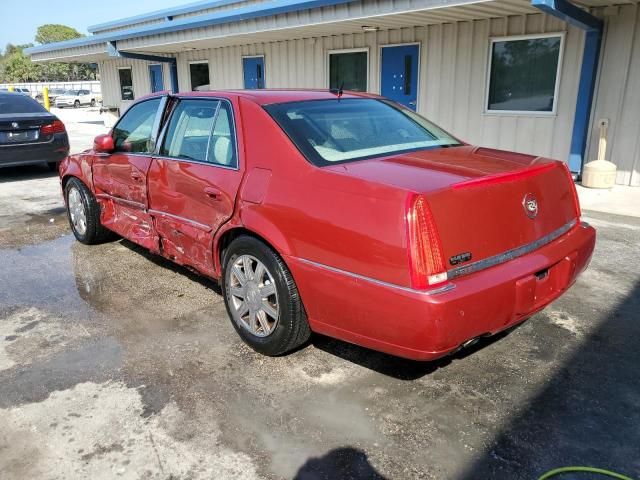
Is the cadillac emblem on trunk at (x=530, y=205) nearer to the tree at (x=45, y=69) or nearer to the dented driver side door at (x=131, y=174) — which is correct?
the dented driver side door at (x=131, y=174)

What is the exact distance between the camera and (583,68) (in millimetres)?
8008

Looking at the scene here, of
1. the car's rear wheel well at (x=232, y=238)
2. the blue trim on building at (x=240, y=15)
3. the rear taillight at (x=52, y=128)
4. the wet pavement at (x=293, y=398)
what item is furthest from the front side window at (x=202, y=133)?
the rear taillight at (x=52, y=128)

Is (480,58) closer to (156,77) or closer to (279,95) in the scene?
(279,95)

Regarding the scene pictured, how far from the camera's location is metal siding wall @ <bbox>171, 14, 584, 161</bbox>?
848 centimetres

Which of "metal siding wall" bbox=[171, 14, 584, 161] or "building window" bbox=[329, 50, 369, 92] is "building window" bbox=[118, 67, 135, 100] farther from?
"building window" bbox=[329, 50, 369, 92]

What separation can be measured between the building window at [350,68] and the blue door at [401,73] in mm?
490

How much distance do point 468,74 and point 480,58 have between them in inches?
14.0

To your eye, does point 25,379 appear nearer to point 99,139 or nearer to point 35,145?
point 99,139

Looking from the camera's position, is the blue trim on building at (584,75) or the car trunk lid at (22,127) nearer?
the blue trim on building at (584,75)

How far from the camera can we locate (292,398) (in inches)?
115

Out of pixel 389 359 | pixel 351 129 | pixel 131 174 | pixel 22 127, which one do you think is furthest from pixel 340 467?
pixel 22 127

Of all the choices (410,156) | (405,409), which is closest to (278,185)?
(410,156)

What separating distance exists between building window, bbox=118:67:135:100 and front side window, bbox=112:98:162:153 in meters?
16.9

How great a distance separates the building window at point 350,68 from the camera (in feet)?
37.2
